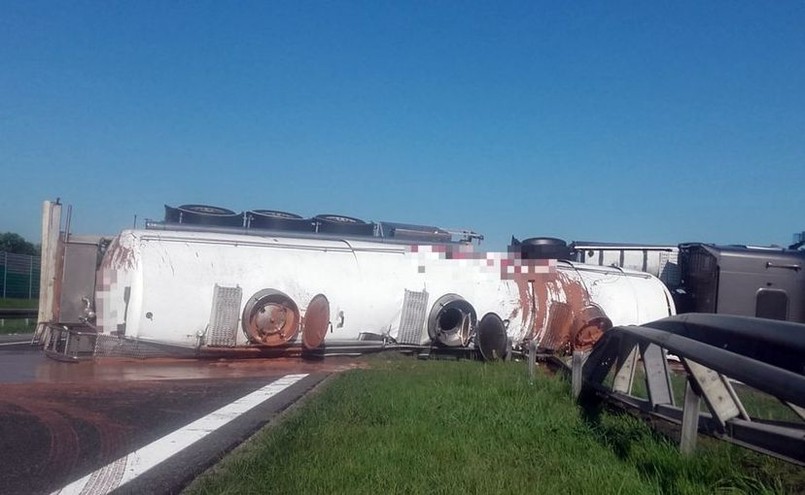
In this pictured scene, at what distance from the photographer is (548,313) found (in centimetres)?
1819

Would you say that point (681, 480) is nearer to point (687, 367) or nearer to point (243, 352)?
point (687, 367)

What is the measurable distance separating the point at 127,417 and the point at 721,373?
255 inches

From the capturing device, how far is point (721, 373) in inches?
210

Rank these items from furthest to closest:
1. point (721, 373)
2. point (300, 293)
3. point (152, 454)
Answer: point (300, 293)
point (152, 454)
point (721, 373)

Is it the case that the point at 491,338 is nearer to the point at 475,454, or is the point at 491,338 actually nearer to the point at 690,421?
the point at 475,454

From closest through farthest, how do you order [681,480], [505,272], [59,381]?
1. [681,480]
2. [59,381]
3. [505,272]

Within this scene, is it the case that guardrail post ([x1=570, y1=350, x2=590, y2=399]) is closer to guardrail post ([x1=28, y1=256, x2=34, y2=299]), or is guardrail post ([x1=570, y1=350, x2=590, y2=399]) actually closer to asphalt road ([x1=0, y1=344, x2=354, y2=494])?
asphalt road ([x1=0, y1=344, x2=354, y2=494])

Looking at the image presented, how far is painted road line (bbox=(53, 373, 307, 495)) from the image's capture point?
19.7ft

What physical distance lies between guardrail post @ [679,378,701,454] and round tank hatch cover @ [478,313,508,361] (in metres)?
10.9

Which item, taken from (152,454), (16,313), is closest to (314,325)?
(152,454)

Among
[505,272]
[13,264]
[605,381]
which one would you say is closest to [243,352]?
[505,272]

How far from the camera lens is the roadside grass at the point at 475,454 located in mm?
5723

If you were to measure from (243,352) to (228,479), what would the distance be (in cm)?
971

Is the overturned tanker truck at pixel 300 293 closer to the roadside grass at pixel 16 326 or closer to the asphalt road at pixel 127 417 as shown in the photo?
the asphalt road at pixel 127 417
